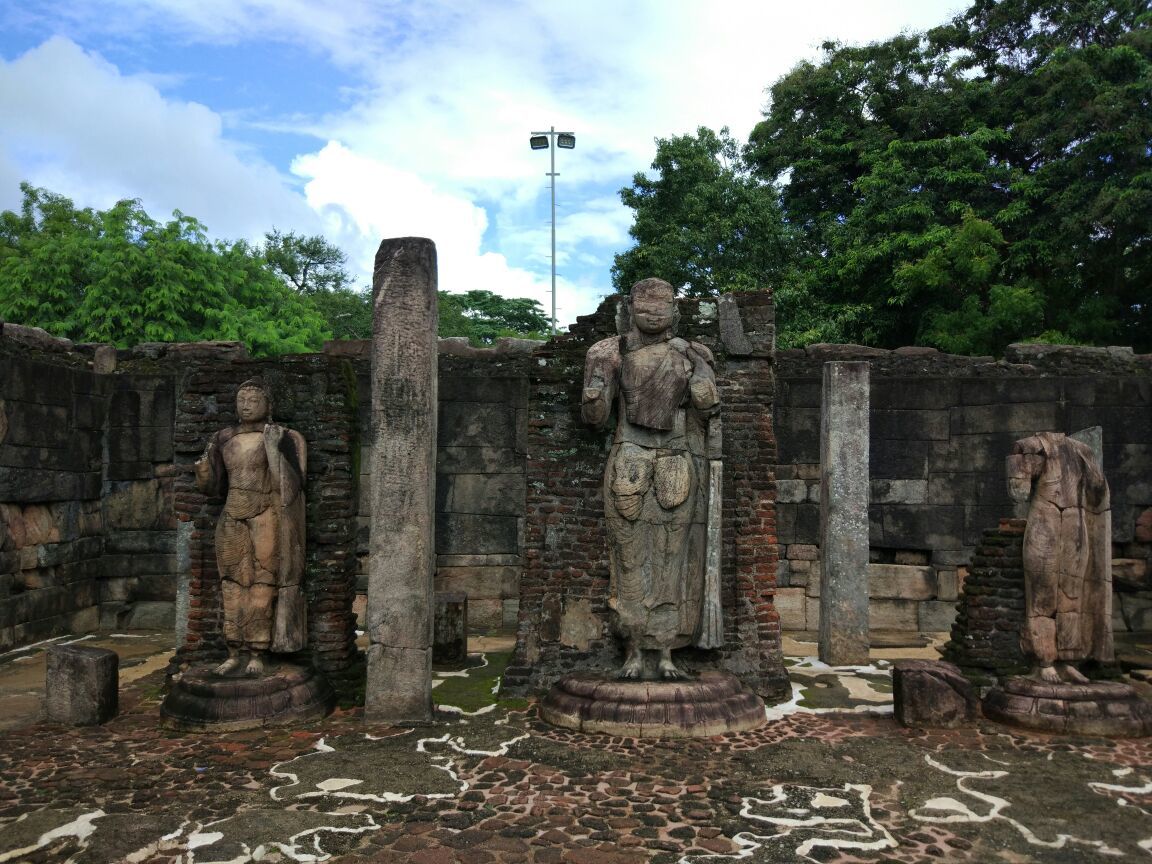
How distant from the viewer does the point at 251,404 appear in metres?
6.02

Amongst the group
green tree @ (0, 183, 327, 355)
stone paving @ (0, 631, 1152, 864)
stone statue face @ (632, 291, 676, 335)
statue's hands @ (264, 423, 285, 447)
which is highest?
green tree @ (0, 183, 327, 355)

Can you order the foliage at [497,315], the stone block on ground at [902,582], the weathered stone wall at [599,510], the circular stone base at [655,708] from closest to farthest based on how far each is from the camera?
the circular stone base at [655,708] < the weathered stone wall at [599,510] < the stone block on ground at [902,582] < the foliage at [497,315]

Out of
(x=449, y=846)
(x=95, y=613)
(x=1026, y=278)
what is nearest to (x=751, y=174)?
(x=1026, y=278)

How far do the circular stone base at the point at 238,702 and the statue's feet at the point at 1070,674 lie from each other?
5249mm

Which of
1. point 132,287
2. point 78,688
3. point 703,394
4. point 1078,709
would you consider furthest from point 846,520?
point 132,287

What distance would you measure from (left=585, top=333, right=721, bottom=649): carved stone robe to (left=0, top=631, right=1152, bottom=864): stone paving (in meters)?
0.88

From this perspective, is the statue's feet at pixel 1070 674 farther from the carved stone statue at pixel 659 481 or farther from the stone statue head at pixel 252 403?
the stone statue head at pixel 252 403

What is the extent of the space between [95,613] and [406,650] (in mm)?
6249

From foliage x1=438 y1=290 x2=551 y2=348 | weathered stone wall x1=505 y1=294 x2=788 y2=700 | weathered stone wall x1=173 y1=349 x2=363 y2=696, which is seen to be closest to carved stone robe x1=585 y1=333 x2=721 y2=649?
weathered stone wall x1=505 y1=294 x2=788 y2=700

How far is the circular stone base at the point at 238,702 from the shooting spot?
218 inches

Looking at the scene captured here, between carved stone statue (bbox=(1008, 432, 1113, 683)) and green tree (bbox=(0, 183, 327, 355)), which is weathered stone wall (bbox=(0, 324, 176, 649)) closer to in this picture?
green tree (bbox=(0, 183, 327, 355))

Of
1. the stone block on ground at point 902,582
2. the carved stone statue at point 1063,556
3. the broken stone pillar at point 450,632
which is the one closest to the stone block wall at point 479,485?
the broken stone pillar at point 450,632

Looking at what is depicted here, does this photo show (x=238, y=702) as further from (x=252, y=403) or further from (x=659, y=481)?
(x=659, y=481)

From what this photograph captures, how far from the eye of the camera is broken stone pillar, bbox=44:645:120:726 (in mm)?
5773
